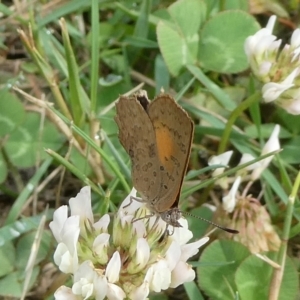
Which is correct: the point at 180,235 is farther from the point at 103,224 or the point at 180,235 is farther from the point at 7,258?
the point at 7,258

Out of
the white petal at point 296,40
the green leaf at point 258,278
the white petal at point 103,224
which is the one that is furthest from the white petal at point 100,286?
the white petal at point 296,40

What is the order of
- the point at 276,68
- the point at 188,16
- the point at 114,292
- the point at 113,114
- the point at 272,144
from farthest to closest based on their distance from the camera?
the point at 188,16, the point at 113,114, the point at 272,144, the point at 276,68, the point at 114,292

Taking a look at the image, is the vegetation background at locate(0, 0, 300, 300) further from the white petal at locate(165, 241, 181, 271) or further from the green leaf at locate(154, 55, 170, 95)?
the white petal at locate(165, 241, 181, 271)

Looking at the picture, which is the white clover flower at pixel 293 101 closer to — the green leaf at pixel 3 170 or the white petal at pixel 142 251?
the white petal at pixel 142 251

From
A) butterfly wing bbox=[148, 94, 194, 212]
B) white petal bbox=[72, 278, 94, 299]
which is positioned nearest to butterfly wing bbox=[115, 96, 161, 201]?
butterfly wing bbox=[148, 94, 194, 212]

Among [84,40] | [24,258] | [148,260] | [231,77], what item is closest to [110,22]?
[84,40]

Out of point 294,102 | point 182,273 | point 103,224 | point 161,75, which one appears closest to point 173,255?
point 182,273

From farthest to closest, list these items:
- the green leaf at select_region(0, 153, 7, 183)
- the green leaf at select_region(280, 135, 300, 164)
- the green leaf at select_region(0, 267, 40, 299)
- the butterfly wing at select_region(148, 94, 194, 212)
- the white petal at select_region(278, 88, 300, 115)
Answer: the green leaf at select_region(280, 135, 300, 164) → the green leaf at select_region(0, 153, 7, 183) → the white petal at select_region(278, 88, 300, 115) → the green leaf at select_region(0, 267, 40, 299) → the butterfly wing at select_region(148, 94, 194, 212)
